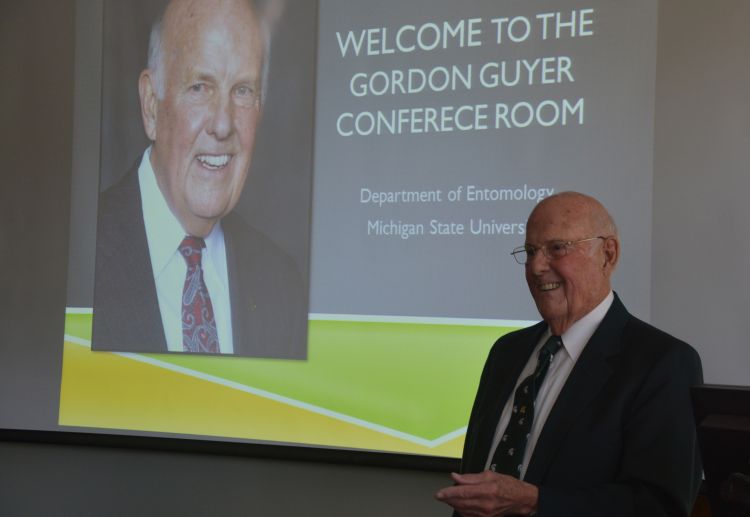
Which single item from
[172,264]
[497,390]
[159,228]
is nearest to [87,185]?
[159,228]

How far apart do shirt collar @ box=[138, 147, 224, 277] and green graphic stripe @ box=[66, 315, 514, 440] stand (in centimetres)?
63

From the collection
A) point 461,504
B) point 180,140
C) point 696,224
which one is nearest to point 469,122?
point 696,224

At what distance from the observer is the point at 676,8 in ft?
12.3

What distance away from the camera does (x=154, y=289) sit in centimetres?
459

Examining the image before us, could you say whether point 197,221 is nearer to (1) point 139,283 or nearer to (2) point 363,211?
(1) point 139,283

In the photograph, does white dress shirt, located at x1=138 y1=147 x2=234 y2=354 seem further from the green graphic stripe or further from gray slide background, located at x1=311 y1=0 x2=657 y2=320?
gray slide background, located at x1=311 y1=0 x2=657 y2=320

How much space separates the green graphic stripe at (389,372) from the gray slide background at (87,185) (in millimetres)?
299

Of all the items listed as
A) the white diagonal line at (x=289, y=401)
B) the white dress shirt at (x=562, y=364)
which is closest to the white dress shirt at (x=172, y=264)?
the white diagonal line at (x=289, y=401)

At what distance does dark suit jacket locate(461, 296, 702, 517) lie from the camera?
1.96m

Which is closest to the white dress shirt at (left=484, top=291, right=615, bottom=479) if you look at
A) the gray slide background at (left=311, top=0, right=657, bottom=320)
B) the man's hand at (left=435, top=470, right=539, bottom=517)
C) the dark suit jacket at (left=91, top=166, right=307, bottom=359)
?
the man's hand at (left=435, top=470, right=539, bottom=517)

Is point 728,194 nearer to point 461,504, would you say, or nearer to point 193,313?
point 461,504

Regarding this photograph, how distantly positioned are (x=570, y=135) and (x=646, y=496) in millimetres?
2165

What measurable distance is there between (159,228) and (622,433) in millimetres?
3101

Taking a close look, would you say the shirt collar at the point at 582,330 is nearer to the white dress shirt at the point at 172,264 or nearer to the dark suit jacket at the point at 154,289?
the dark suit jacket at the point at 154,289
